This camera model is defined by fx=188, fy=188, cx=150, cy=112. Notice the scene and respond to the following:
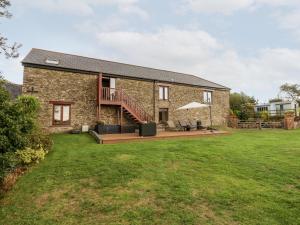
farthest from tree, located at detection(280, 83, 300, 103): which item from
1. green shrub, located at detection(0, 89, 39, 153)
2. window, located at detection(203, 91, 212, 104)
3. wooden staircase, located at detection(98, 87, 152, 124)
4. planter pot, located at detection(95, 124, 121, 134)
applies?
green shrub, located at detection(0, 89, 39, 153)

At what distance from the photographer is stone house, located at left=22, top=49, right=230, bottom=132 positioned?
14172 millimetres

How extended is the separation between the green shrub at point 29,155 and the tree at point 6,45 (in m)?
4.00

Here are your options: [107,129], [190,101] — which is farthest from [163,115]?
[107,129]

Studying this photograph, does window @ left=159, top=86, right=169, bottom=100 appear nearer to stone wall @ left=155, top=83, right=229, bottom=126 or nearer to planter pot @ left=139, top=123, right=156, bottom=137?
stone wall @ left=155, top=83, right=229, bottom=126

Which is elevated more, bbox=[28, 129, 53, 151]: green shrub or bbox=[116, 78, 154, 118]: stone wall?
bbox=[116, 78, 154, 118]: stone wall

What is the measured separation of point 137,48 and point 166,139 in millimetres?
15661

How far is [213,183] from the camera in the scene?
5.29 meters

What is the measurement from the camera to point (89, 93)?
15.8 m

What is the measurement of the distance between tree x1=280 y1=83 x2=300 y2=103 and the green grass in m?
45.5

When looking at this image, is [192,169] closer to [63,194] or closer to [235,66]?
[63,194]

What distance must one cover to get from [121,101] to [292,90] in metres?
45.2

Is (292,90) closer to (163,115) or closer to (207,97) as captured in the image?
(207,97)

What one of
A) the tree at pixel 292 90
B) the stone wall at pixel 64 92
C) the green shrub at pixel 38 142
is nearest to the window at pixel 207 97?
the stone wall at pixel 64 92

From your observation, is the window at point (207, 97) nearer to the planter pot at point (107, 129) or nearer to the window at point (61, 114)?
the planter pot at point (107, 129)
